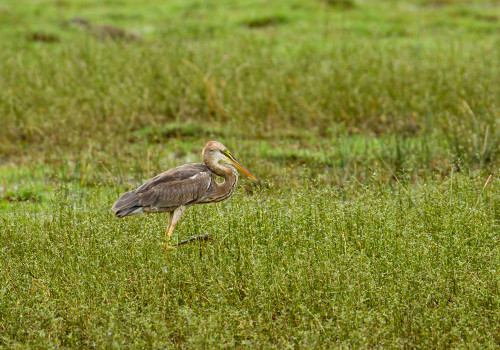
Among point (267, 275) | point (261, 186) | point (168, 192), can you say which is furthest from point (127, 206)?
point (261, 186)

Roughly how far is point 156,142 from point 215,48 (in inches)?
172

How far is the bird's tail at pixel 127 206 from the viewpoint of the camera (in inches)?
220

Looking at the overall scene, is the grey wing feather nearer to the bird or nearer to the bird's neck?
the bird

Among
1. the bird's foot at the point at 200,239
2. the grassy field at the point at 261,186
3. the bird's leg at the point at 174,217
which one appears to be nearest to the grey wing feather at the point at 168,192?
the bird's leg at the point at 174,217

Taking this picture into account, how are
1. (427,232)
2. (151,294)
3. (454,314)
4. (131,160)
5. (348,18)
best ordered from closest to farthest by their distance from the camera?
(454,314) < (151,294) < (427,232) < (131,160) < (348,18)

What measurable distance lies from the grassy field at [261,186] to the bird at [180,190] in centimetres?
21

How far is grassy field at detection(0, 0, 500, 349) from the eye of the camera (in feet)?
15.0

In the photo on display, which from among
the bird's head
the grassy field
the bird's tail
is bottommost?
the grassy field

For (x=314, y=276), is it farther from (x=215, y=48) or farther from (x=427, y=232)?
(x=215, y=48)

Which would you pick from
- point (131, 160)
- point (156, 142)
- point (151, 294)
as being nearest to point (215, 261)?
point (151, 294)

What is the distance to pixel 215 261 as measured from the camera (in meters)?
5.29

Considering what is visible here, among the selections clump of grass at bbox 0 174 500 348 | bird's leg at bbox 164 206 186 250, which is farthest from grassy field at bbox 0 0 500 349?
bird's leg at bbox 164 206 186 250

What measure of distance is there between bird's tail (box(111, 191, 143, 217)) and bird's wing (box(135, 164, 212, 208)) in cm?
3

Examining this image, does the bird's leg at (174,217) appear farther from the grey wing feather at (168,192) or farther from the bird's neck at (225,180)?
the bird's neck at (225,180)
